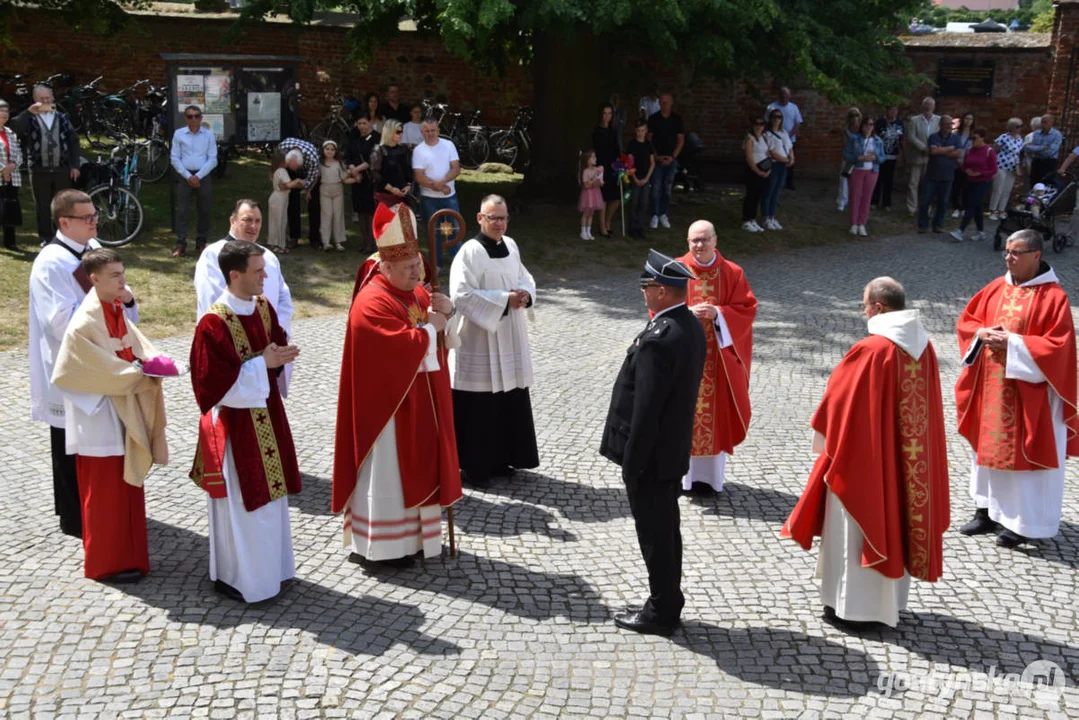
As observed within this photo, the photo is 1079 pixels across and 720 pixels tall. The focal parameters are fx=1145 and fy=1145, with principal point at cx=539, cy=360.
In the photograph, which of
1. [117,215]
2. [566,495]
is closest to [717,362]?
[566,495]

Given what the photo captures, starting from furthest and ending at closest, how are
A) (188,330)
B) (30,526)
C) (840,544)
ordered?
(188,330) < (30,526) < (840,544)

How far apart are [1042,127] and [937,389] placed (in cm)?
1637

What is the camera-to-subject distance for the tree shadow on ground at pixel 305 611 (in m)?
5.62

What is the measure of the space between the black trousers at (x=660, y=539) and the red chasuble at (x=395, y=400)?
1245 mm

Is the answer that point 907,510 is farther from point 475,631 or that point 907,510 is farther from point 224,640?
point 224,640

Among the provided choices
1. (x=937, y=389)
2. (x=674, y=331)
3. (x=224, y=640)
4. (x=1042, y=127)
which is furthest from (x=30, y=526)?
(x=1042, y=127)

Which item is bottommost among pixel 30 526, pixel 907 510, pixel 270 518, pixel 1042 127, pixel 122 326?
pixel 30 526

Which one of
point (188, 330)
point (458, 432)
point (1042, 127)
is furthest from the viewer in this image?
point (1042, 127)

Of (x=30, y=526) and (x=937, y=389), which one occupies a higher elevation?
(x=937, y=389)

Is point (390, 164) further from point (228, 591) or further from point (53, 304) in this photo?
point (228, 591)

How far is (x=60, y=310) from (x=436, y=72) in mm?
18724

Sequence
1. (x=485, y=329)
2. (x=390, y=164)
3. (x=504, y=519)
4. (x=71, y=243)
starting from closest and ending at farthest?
1. (x=71, y=243)
2. (x=504, y=519)
3. (x=485, y=329)
4. (x=390, y=164)

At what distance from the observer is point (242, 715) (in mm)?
4938

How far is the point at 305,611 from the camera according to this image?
19.4 feet
